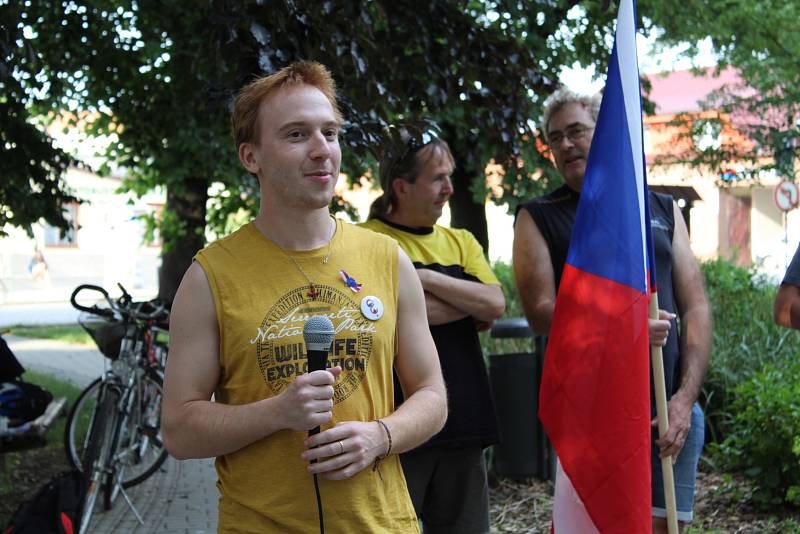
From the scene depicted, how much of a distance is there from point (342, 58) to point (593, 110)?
4.72 ft

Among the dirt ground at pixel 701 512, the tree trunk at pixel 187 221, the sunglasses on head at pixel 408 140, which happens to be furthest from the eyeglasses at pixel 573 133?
the tree trunk at pixel 187 221

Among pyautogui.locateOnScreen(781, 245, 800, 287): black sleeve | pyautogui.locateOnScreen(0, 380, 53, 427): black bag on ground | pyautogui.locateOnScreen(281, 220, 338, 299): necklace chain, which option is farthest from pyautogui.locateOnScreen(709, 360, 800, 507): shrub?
pyautogui.locateOnScreen(0, 380, 53, 427): black bag on ground

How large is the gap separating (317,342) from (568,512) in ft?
4.97

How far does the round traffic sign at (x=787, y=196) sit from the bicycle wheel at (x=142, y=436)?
10.4 metres

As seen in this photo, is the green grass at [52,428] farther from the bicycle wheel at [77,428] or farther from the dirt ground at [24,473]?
the bicycle wheel at [77,428]

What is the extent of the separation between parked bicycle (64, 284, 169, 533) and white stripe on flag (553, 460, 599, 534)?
3384 millimetres

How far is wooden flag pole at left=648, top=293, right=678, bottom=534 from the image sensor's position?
3.14 meters

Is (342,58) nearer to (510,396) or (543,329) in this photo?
(543,329)

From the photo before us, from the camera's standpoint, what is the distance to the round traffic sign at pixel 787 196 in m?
14.4

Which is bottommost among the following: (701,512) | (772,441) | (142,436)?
(701,512)

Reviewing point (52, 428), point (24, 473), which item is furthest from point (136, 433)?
point (52, 428)

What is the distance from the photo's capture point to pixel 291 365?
7.43ft

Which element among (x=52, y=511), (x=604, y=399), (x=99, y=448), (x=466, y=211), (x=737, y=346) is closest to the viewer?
(x=604, y=399)

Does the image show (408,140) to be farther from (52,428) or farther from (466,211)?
(466,211)
